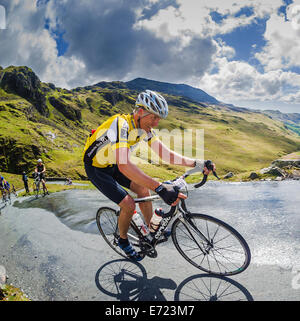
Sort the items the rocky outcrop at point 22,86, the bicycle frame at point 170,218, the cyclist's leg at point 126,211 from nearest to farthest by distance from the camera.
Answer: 1. the bicycle frame at point 170,218
2. the cyclist's leg at point 126,211
3. the rocky outcrop at point 22,86

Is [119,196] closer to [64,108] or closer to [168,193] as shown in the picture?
[168,193]

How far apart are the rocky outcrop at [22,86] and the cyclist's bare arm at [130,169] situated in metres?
106

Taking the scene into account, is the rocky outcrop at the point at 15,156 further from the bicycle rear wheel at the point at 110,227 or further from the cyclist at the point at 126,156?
the cyclist at the point at 126,156

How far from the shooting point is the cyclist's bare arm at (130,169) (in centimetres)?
398

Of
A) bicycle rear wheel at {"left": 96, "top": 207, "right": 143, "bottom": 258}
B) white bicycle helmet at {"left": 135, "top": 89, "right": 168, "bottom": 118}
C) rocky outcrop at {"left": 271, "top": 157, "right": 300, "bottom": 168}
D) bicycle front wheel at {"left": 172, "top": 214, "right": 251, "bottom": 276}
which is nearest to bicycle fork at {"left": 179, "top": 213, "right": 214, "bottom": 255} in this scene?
bicycle front wheel at {"left": 172, "top": 214, "right": 251, "bottom": 276}

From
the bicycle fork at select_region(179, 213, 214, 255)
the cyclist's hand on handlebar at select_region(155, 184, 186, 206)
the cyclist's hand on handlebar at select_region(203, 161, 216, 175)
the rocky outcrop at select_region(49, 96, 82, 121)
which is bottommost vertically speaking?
the bicycle fork at select_region(179, 213, 214, 255)

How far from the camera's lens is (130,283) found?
4.45 m

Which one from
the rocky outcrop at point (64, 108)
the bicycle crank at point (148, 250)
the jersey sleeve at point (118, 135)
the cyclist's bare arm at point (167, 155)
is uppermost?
the rocky outcrop at point (64, 108)

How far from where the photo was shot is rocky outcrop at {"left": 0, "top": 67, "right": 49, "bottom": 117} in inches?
3755

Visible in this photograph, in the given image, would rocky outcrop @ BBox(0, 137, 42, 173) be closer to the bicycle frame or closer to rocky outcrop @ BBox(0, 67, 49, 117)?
the bicycle frame

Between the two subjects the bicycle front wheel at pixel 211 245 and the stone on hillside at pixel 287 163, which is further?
A: the stone on hillside at pixel 287 163

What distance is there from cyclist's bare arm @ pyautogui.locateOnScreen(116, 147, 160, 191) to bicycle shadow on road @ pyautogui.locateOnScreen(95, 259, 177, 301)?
2049mm

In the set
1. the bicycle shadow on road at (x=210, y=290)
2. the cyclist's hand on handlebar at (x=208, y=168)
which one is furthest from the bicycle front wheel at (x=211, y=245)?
the cyclist's hand on handlebar at (x=208, y=168)

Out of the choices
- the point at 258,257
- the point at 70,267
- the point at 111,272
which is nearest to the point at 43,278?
the point at 70,267
